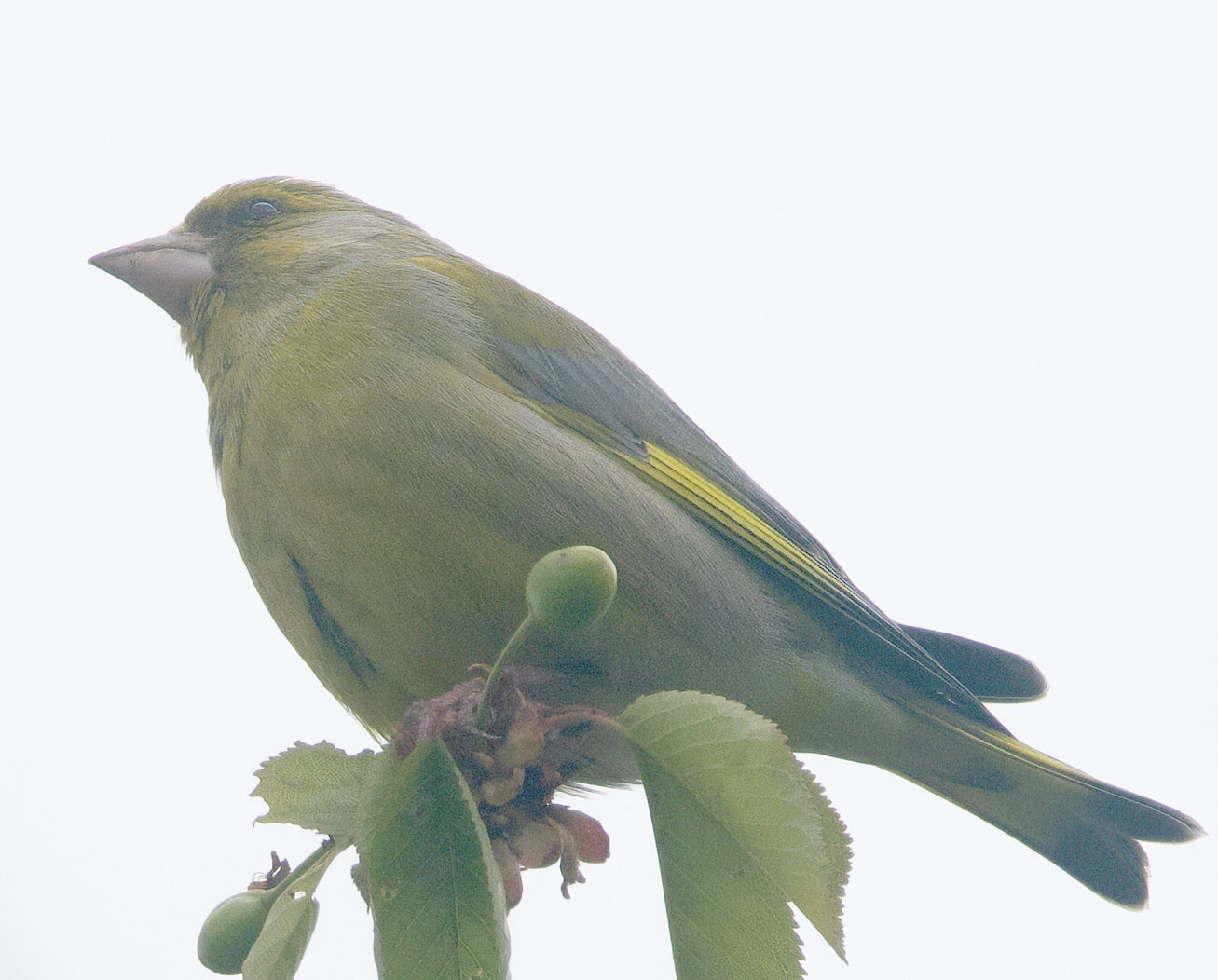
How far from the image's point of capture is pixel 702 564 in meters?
2.90

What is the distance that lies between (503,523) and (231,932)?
985mm

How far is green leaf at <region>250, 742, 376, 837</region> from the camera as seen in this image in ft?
6.25

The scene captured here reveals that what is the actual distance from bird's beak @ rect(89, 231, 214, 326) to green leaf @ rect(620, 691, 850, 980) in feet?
7.12

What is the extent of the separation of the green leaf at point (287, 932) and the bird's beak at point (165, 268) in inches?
73.9

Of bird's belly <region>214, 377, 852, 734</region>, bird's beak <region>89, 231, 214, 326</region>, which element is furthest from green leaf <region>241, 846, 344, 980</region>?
bird's beak <region>89, 231, 214, 326</region>

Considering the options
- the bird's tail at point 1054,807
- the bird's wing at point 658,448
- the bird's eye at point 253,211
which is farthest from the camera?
the bird's eye at point 253,211

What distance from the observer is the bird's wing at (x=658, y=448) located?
3053mm

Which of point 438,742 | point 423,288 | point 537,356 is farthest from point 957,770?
point 438,742

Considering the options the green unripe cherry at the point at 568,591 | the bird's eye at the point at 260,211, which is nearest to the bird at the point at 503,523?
the bird's eye at the point at 260,211

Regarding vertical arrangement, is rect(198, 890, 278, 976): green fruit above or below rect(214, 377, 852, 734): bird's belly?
below

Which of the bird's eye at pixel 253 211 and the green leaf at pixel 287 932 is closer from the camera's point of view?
the green leaf at pixel 287 932

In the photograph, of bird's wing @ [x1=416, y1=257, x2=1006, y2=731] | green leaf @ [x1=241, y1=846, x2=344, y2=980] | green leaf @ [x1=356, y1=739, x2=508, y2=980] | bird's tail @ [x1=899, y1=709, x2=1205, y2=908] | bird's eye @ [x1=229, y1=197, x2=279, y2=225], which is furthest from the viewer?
bird's eye @ [x1=229, y1=197, x2=279, y2=225]

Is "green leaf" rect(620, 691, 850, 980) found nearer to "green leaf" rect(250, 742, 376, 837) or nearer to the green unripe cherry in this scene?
the green unripe cherry

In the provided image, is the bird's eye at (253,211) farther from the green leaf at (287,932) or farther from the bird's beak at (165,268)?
the green leaf at (287,932)
